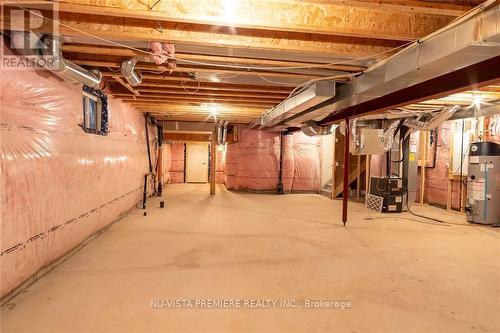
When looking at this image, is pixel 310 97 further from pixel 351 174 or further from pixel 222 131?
pixel 351 174

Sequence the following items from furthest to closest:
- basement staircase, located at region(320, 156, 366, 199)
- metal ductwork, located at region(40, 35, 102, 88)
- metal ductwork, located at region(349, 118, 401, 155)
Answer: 1. basement staircase, located at region(320, 156, 366, 199)
2. metal ductwork, located at region(349, 118, 401, 155)
3. metal ductwork, located at region(40, 35, 102, 88)

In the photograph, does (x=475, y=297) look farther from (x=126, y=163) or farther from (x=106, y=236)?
(x=126, y=163)

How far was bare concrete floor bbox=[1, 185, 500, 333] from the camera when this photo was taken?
1904mm

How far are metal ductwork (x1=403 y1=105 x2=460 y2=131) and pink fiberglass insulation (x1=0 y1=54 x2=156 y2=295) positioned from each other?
15.9ft

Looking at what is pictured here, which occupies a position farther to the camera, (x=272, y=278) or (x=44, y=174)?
(x=272, y=278)

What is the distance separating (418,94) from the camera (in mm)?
2920

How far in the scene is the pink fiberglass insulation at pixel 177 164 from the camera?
10844 millimetres

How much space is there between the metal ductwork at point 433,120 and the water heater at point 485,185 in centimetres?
67

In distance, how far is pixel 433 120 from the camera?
16.0 feet

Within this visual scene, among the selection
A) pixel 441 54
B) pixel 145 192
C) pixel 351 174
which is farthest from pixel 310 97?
pixel 351 174

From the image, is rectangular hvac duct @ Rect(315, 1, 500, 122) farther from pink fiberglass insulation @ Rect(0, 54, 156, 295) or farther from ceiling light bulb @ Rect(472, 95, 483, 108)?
pink fiberglass insulation @ Rect(0, 54, 156, 295)

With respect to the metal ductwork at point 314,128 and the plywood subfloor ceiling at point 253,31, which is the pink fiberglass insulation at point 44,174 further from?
the metal ductwork at point 314,128

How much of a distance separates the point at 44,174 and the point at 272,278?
6.72 ft

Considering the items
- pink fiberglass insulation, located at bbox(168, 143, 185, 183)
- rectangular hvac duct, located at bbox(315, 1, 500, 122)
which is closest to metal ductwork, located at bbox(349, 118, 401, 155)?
rectangular hvac duct, located at bbox(315, 1, 500, 122)
